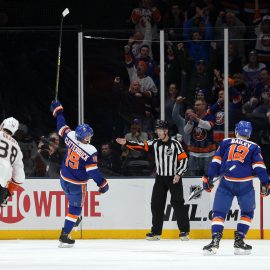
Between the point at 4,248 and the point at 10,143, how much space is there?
4.75ft

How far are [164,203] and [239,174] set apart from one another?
1.85m

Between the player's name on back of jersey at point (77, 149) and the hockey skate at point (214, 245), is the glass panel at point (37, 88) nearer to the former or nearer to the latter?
the player's name on back of jersey at point (77, 149)

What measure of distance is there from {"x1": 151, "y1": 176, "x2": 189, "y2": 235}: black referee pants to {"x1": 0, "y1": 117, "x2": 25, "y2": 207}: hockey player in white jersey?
2259 millimetres

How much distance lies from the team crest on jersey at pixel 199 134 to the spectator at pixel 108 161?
952 mm

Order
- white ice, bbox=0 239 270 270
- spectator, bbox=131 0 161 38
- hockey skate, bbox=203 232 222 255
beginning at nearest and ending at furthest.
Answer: white ice, bbox=0 239 270 270, hockey skate, bbox=203 232 222 255, spectator, bbox=131 0 161 38

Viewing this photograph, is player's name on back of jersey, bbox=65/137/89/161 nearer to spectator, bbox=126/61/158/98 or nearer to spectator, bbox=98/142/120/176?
→ spectator, bbox=98/142/120/176

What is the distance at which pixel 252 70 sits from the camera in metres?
12.3

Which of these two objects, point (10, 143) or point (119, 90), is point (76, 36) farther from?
point (10, 143)

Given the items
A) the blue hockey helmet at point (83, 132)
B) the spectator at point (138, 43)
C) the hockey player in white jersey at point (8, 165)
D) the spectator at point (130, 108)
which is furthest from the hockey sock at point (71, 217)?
the spectator at point (138, 43)

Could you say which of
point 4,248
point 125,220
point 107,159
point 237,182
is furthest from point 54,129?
point 237,182

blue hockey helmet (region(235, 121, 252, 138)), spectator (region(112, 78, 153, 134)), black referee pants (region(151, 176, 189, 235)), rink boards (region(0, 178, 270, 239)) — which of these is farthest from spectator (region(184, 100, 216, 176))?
blue hockey helmet (region(235, 121, 252, 138))

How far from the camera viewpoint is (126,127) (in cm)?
1174

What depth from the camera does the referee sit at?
10.8 meters

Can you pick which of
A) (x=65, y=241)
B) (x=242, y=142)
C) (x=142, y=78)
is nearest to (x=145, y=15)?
(x=142, y=78)
